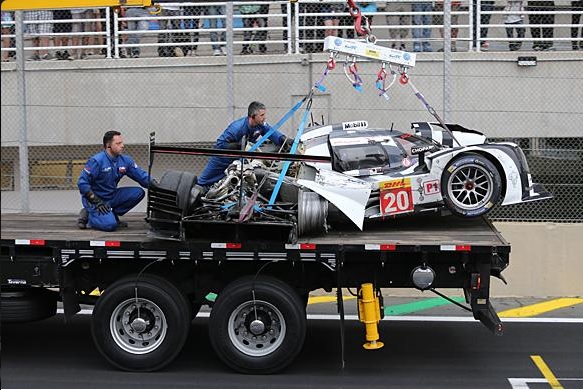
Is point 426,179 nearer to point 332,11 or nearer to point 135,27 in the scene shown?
point 332,11

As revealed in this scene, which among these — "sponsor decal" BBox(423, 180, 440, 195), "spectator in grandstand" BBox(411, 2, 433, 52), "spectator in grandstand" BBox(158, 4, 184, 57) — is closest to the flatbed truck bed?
"sponsor decal" BBox(423, 180, 440, 195)

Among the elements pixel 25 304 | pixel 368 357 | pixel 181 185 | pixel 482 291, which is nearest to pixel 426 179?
pixel 482 291

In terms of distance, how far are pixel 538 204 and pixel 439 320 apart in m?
2.41

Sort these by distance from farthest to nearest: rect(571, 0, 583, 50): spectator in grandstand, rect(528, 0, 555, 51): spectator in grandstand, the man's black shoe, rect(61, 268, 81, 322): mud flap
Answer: rect(571, 0, 583, 50): spectator in grandstand, rect(528, 0, 555, 51): spectator in grandstand, the man's black shoe, rect(61, 268, 81, 322): mud flap

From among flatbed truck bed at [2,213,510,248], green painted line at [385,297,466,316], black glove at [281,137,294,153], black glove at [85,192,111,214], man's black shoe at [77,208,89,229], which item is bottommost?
green painted line at [385,297,466,316]

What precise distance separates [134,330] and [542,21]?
26.4ft

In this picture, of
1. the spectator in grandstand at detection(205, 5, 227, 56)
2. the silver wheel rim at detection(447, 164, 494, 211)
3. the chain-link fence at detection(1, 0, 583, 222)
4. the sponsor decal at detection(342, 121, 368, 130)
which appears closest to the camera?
the silver wheel rim at detection(447, 164, 494, 211)

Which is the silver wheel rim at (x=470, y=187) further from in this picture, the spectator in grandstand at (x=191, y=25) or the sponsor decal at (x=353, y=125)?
the spectator in grandstand at (x=191, y=25)

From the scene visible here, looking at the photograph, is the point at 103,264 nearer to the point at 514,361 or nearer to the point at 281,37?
the point at 514,361

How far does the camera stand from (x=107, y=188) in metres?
8.97

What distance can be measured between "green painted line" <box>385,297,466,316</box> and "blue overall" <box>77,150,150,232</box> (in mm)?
3426

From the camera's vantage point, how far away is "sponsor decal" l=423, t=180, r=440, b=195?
348 inches

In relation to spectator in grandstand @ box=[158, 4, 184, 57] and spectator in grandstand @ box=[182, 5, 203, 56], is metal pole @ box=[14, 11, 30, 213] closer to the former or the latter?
spectator in grandstand @ box=[158, 4, 184, 57]

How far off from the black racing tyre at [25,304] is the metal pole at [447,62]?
5.23 meters
